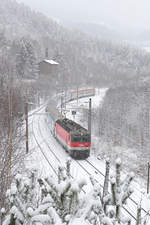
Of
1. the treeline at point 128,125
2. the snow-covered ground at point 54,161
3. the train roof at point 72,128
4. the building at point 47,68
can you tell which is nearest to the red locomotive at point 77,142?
the train roof at point 72,128

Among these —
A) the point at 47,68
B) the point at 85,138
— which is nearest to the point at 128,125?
the point at 85,138

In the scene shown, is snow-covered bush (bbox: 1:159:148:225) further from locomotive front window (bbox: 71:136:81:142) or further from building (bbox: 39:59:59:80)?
building (bbox: 39:59:59:80)

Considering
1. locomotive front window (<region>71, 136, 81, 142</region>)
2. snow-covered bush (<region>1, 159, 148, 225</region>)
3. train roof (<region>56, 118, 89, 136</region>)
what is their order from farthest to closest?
train roof (<region>56, 118, 89, 136</region>), locomotive front window (<region>71, 136, 81, 142</region>), snow-covered bush (<region>1, 159, 148, 225</region>)

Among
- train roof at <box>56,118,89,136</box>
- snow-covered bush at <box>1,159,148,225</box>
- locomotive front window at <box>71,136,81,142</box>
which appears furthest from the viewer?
train roof at <box>56,118,89,136</box>

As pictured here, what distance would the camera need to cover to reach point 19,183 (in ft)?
12.2

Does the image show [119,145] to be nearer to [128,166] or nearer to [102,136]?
[102,136]

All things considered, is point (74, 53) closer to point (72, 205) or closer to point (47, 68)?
point (47, 68)

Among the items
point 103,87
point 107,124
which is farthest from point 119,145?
point 103,87

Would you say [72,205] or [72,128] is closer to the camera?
[72,205]

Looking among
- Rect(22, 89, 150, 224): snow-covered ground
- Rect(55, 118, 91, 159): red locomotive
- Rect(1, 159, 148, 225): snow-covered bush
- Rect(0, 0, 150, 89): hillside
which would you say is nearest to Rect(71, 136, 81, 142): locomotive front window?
Rect(55, 118, 91, 159): red locomotive

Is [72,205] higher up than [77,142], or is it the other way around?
[72,205]

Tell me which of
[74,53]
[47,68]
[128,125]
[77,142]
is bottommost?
[128,125]

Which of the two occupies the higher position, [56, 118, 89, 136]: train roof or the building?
the building

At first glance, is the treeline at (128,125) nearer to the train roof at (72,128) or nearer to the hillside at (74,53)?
the train roof at (72,128)
